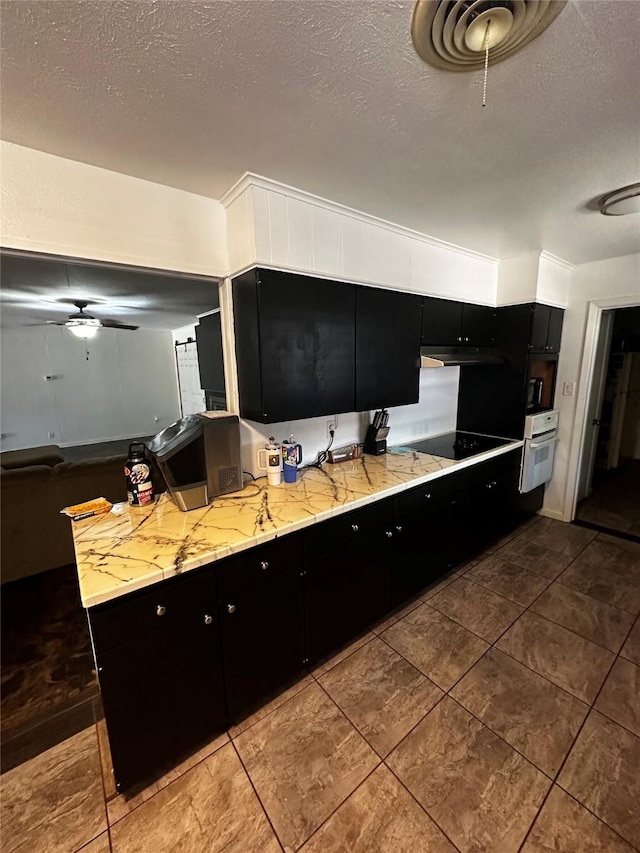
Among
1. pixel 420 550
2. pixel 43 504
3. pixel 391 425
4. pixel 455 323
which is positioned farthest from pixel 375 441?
pixel 43 504

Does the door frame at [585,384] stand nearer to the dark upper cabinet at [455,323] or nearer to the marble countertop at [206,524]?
the dark upper cabinet at [455,323]

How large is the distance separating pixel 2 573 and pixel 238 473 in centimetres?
223

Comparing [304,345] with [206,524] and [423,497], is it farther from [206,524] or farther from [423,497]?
[423,497]

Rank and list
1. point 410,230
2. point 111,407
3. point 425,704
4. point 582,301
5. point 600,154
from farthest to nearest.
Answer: point 111,407 → point 582,301 → point 410,230 → point 425,704 → point 600,154

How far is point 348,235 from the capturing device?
203cm

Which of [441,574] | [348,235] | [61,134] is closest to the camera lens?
[61,134]

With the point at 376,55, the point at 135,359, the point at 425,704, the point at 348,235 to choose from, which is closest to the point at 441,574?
the point at 425,704

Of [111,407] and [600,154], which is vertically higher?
[600,154]

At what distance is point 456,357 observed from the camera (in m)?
2.72

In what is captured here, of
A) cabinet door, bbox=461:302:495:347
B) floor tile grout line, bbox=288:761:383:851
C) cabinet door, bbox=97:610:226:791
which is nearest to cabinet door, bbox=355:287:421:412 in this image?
cabinet door, bbox=461:302:495:347

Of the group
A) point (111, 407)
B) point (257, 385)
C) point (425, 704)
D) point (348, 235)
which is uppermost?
point (348, 235)

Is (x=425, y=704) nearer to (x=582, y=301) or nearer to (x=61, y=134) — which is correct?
(x=61, y=134)

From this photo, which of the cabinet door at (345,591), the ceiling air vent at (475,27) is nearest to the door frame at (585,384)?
the cabinet door at (345,591)

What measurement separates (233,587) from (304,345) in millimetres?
1252
